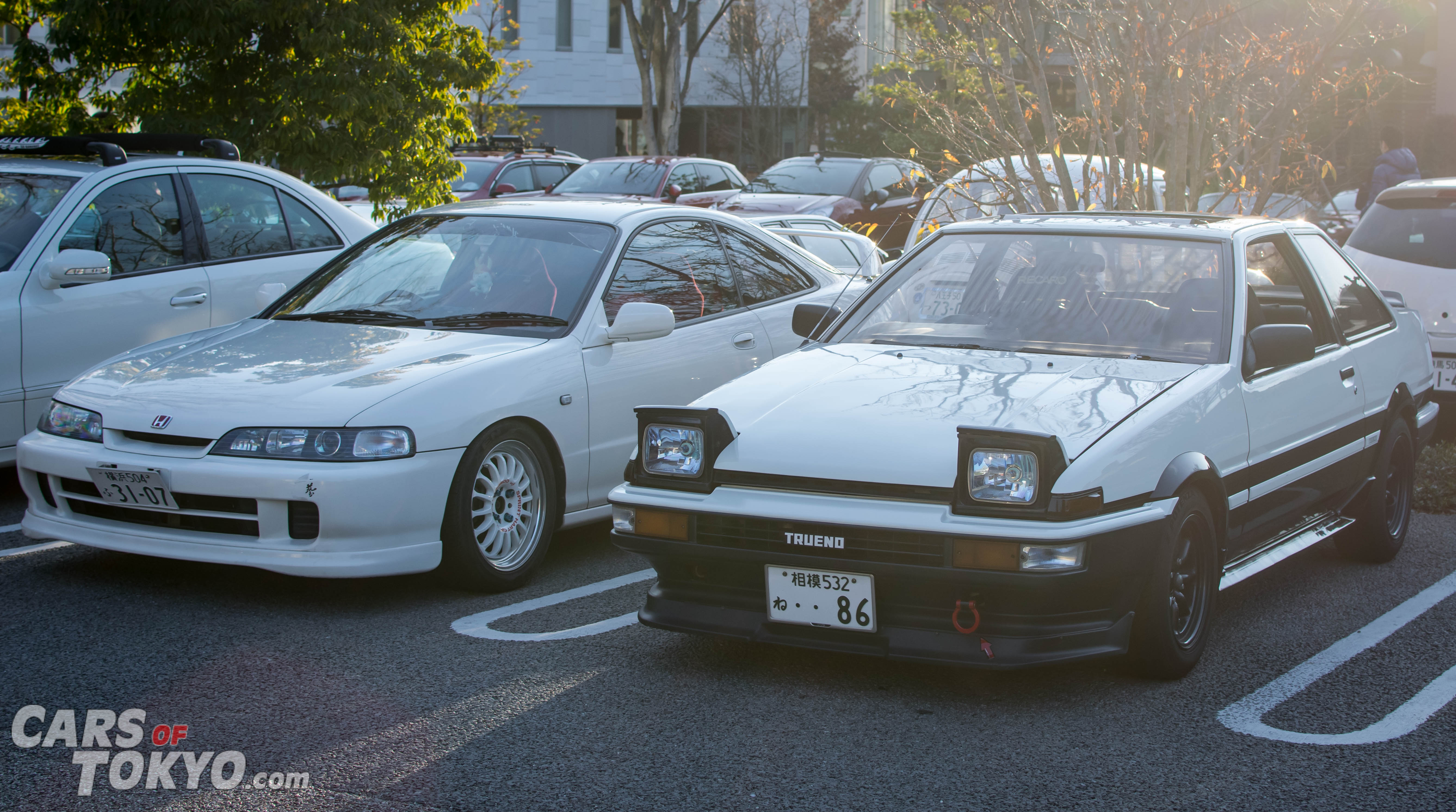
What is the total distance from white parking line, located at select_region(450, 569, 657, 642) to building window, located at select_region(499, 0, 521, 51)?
35.8 metres

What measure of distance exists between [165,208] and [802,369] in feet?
12.8

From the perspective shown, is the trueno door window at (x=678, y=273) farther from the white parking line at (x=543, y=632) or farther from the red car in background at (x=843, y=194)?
the red car in background at (x=843, y=194)

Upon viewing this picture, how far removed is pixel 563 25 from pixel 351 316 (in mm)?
37704

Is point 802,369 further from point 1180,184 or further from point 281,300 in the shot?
point 1180,184

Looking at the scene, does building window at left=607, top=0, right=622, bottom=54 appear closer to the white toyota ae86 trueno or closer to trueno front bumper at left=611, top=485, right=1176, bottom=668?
the white toyota ae86 trueno

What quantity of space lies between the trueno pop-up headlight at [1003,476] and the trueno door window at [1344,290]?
2.33 metres

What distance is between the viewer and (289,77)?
10.2 m

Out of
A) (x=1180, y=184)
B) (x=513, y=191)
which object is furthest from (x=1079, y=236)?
(x=513, y=191)

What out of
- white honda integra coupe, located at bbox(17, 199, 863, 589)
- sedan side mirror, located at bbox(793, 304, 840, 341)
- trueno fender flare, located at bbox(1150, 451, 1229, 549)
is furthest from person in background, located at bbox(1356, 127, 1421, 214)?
trueno fender flare, located at bbox(1150, 451, 1229, 549)

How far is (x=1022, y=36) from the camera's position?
8.62 m

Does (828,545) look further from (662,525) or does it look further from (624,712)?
(624,712)

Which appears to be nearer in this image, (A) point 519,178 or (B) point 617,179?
(B) point 617,179

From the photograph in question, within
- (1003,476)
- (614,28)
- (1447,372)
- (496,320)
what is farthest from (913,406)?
(614,28)

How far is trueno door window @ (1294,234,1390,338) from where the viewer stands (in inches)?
217
